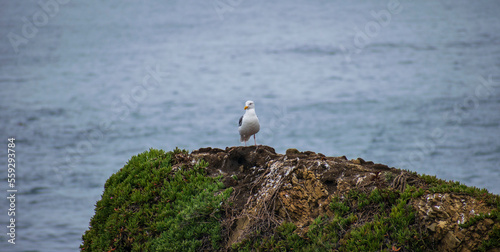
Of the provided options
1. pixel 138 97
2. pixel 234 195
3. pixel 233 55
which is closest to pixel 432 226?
pixel 234 195

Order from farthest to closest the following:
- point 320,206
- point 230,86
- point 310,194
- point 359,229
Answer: point 230,86
point 310,194
point 320,206
point 359,229

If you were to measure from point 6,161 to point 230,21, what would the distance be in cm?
5102

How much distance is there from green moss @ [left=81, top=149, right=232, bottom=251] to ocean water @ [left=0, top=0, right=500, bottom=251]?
12193 millimetres

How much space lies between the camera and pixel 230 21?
75438 millimetres

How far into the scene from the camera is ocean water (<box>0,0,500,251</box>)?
29.8 meters

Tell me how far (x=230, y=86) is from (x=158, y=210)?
4079 centimetres

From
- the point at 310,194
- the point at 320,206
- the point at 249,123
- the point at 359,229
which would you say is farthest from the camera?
the point at 249,123

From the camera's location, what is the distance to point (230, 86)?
4931 centimetres

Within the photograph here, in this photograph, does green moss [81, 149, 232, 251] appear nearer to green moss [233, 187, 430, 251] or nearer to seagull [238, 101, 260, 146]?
green moss [233, 187, 430, 251]

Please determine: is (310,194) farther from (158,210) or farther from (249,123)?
(249,123)

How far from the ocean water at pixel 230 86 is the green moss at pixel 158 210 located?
Result: 1219 centimetres

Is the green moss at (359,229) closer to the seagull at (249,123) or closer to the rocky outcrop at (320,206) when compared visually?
the rocky outcrop at (320,206)

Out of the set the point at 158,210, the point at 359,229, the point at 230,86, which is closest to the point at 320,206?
the point at 359,229

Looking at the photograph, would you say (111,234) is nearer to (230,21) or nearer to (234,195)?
(234,195)
